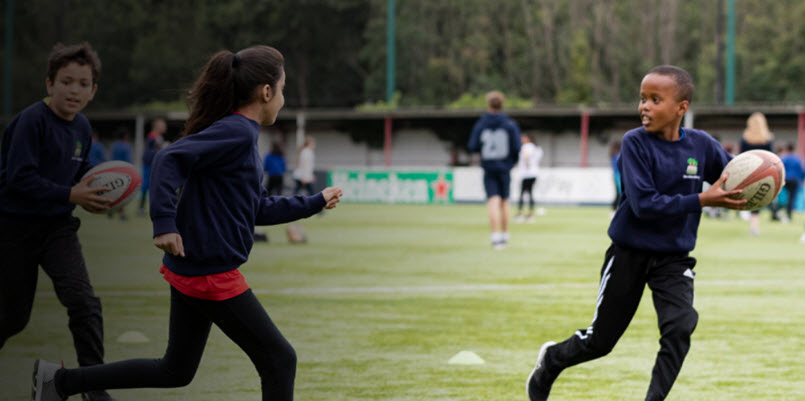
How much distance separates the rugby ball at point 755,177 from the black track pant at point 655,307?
40 centimetres

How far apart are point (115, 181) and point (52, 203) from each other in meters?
0.34

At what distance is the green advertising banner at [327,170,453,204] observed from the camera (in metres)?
35.1

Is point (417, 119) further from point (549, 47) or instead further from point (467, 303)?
point (467, 303)

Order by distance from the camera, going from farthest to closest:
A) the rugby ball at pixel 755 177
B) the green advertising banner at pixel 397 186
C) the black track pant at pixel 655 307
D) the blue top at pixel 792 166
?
the green advertising banner at pixel 397 186 → the blue top at pixel 792 166 → the rugby ball at pixel 755 177 → the black track pant at pixel 655 307

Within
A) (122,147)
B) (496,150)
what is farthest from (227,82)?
(122,147)

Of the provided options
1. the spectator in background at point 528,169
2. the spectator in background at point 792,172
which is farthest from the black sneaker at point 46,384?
the spectator in background at point 792,172

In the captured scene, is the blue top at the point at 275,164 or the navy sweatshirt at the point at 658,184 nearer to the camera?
the navy sweatshirt at the point at 658,184

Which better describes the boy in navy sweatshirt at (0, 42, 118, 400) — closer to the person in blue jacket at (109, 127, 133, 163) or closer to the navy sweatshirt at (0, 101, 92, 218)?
the navy sweatshirt at (0, 101, 92, 218)

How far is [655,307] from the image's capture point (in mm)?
4938

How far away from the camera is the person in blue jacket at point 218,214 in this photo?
4.16 metres

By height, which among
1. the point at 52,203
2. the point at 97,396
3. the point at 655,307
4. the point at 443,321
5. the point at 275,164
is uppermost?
the point at 52,203

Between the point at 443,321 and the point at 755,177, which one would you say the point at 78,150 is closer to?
the point at 755,177

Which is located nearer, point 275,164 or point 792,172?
point 275,164

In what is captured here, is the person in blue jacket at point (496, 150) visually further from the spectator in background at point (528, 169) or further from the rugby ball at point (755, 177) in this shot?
the rugby ball at point (755, 177)
